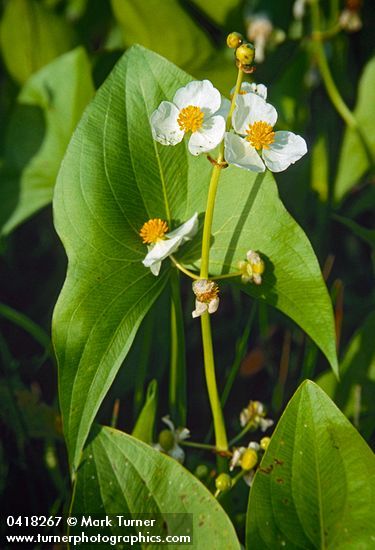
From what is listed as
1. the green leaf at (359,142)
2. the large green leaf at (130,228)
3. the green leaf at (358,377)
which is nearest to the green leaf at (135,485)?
the large green leaf at (130,228)

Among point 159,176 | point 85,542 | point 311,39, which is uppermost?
point 311,39

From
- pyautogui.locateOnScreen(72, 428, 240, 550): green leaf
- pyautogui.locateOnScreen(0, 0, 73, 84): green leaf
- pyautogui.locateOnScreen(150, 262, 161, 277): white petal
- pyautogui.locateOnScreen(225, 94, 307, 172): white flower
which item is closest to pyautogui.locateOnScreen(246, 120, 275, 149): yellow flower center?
Result: pyautogui.locateOnScreen(225, 94, 307, 172): white flower

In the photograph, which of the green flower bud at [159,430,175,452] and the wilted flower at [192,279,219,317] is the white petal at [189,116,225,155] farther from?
the green flower bud at [159,430,175,452]

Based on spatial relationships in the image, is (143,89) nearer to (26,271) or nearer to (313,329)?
(313,329)

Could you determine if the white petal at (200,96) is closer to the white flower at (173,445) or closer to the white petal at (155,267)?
the white petal at (155,267)

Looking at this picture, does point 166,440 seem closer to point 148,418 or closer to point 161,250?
point 148,418

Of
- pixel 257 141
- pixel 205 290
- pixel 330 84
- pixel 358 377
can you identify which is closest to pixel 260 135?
pixel 257 141

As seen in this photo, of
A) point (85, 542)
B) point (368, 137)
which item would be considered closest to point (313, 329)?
point (85, 542)
